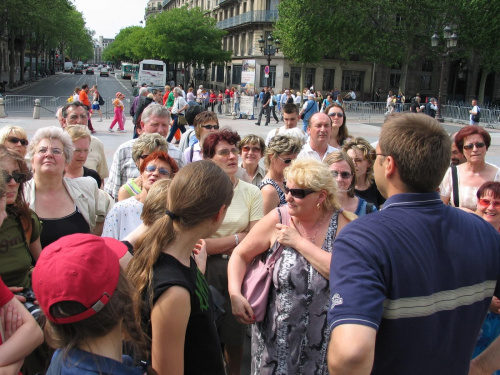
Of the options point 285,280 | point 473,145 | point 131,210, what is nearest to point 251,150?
point 131,210

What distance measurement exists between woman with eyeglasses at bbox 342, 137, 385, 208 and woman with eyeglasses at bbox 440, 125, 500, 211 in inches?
27.8

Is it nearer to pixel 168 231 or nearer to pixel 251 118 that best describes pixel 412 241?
pixel 168 231

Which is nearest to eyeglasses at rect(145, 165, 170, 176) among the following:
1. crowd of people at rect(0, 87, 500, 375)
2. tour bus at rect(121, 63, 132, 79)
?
crowd of people at rect(0, 87, 500, 375)

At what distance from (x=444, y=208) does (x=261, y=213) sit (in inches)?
78.7

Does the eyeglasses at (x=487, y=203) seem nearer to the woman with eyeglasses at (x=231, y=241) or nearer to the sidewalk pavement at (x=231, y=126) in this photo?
the woman with eyeglasses at (x=231, y=241)

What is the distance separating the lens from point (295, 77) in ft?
160

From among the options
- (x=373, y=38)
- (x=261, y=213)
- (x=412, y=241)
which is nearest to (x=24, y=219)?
(x=261, y=213)

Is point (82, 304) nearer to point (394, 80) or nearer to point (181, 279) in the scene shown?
point (181, 279)

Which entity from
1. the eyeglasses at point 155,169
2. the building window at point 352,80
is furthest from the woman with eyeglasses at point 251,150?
the building window at point 352,80

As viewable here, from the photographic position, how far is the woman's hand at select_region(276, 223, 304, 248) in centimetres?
259

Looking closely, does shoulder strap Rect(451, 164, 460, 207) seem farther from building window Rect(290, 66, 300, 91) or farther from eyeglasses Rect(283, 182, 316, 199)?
building window Rect(290, 66, 300, 91)

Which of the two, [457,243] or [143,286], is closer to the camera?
[457,243]

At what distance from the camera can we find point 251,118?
25594 mm

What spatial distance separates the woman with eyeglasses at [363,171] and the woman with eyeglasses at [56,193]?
251 centimetres
